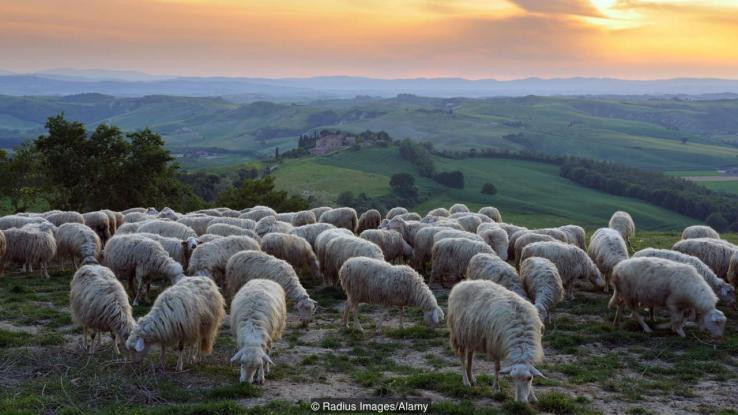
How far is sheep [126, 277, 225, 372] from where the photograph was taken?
38.4 ft

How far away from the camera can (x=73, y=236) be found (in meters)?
21.5

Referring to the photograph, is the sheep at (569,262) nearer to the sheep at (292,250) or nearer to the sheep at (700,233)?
the sheep at (292,250)

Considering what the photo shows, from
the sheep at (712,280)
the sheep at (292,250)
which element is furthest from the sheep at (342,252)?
the sheep at (712,280)

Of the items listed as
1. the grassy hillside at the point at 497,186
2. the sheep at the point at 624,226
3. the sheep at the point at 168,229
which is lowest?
the grassy hillside at the point at 497,186

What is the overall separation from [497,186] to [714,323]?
113605 mm

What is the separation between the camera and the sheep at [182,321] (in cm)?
1172

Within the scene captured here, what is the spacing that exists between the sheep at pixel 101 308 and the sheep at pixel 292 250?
7504 millimetres

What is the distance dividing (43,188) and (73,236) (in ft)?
95.9

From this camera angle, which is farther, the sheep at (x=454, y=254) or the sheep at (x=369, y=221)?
the sheep at (x=369, y=221)

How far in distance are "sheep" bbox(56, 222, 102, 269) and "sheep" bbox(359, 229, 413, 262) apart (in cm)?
1007

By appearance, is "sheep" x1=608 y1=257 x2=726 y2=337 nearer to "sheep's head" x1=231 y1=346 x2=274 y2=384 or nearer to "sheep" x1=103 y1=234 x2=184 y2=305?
"sheep's head" x1=231 y1=346 x2=274 y2=384

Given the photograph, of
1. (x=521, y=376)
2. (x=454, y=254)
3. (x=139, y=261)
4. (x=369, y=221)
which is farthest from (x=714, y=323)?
(x=369, y=221)

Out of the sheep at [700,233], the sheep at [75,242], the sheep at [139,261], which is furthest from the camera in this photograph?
the sheep at [700,233]

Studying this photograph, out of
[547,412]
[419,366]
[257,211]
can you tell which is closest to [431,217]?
[257,211]
